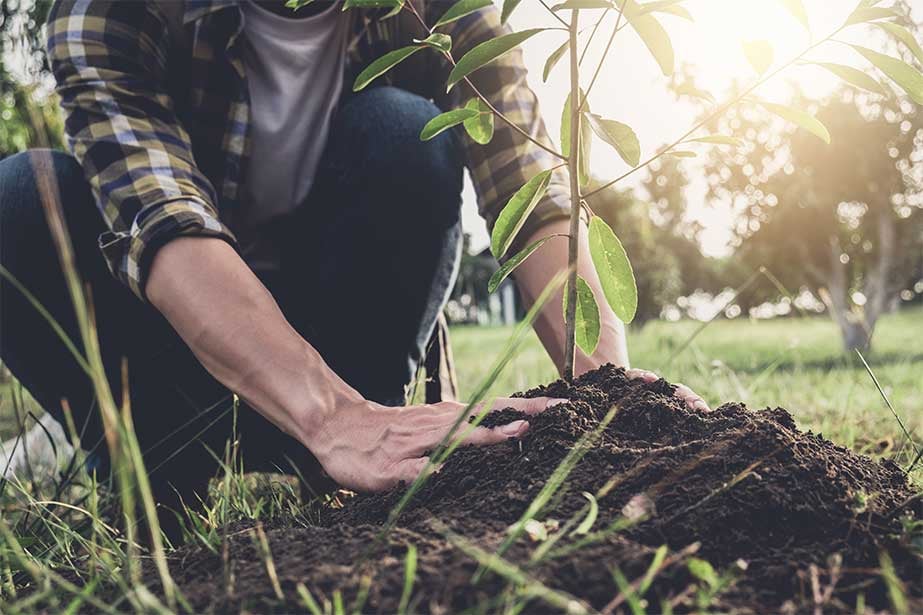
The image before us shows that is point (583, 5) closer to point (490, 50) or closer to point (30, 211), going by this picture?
point (490, 50)

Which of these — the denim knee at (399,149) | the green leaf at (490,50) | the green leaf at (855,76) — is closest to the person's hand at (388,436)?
the green leaf at (490,50)

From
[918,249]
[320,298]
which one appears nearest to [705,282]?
[918,249]

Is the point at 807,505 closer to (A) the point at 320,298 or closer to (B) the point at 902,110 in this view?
(A) the point at 320,298

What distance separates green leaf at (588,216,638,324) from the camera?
1.11 metres

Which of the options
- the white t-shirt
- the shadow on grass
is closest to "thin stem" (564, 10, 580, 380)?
the white t-shirt

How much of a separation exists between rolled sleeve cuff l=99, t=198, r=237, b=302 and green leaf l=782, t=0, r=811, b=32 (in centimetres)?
102

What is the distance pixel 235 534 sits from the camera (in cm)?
104

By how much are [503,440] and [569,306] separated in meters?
0.24

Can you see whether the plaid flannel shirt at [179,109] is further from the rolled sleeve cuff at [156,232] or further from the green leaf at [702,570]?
the green leaf at [702,570]

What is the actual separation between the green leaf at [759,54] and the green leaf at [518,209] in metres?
0.34

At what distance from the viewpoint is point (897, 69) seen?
1022 millimetres

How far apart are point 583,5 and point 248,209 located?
48.1 inches

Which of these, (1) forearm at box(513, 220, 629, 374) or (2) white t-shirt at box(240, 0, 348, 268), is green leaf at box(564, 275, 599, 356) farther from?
(2) white t-shirt at box(240, 0, 348, 268)

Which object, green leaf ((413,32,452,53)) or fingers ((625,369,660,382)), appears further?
fingers ((625,369,660,382))
